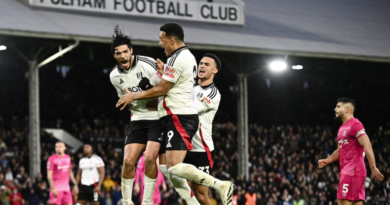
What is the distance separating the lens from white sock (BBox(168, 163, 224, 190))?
25.0ft

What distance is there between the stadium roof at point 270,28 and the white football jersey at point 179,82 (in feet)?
36.8

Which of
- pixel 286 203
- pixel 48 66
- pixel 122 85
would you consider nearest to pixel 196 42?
pixel 286 203

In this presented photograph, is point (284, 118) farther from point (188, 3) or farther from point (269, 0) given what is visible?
point (188, 3)

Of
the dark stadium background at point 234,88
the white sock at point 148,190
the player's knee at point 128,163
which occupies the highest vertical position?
the dark stadium background at point 234,88

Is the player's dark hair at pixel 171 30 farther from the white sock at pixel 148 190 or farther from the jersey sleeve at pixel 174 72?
the white sock at pixel 148 190

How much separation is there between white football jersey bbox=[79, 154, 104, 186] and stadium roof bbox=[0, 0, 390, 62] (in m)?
4.64

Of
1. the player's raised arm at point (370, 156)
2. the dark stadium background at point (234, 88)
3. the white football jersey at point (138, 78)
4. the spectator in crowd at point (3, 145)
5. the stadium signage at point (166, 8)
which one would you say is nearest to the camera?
the white football jersey at point (138, 78)

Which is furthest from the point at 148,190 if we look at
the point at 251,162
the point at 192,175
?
the point at 251,162

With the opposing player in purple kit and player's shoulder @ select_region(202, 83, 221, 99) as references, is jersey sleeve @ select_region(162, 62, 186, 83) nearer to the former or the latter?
player's shoulder @ select_region(202, 83, 221, 99)

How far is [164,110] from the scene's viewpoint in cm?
789

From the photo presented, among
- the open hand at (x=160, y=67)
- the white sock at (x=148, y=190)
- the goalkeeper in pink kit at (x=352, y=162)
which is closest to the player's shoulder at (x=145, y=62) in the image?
the open hand at (x=160, y=67)

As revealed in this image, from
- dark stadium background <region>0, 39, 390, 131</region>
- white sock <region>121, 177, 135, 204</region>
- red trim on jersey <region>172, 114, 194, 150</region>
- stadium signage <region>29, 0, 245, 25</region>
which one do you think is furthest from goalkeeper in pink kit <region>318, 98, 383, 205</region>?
stadium signage <region>29, 0, 245, 25</region>

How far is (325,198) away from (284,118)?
9981 millimetres

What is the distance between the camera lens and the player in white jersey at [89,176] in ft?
51.2
